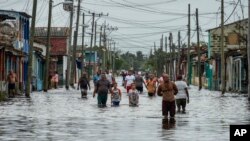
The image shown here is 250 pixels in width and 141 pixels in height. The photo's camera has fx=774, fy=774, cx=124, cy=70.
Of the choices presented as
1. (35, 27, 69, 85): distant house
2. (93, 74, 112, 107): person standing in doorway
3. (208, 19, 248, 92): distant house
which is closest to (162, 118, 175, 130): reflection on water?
(93, 74, 112, 107): person standing in doorway

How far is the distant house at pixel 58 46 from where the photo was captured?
10212 centimetres

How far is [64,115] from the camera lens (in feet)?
95.8

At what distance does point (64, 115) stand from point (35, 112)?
2428 mm

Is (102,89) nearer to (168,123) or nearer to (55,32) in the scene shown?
(168,123)

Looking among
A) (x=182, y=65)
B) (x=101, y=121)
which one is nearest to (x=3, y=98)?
(x=101, y=121)

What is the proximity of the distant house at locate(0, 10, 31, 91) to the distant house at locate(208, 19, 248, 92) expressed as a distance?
1846cm

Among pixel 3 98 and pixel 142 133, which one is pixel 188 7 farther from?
pixel 142 133

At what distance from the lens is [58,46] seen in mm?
106938

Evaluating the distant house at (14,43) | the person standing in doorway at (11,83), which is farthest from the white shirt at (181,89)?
the distant house at (14,43)

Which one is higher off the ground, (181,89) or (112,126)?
(181,89)

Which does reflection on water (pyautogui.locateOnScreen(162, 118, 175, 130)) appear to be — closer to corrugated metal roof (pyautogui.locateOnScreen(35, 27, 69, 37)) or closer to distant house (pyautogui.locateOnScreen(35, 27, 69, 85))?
distant house (pyautogui.locateOnScreen(35, 27, 69, 85))

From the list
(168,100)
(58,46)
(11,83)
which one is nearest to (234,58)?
(11,83)

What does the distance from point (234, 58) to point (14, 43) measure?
22.4 metres

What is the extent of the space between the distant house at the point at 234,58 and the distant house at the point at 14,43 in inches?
727
